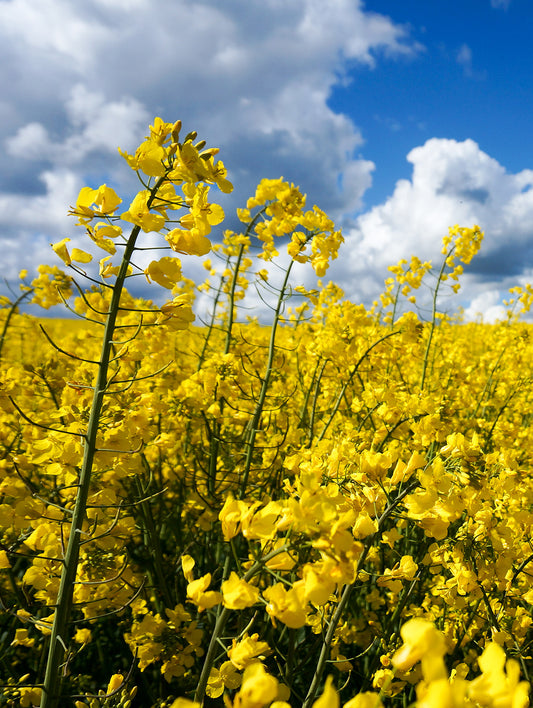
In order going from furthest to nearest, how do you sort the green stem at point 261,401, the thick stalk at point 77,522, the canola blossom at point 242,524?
the green stem at point 261,401, the thick stalk at point 77,522, the canola blossom at point 242,524

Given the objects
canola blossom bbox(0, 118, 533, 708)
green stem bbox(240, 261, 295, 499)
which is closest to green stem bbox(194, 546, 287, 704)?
canola blossom bbox(0, 118, 533, 708)

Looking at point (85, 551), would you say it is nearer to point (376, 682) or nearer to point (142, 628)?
point (142, 628)

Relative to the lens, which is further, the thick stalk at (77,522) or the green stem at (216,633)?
the thick stalk at (77,522)

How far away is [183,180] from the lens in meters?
1.27

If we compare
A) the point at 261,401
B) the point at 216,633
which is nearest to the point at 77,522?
the point at 216,633

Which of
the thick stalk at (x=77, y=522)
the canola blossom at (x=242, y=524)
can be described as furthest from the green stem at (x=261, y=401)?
the thick stalk at (x=77, y=522)

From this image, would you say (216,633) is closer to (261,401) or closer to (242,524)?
(242,524)

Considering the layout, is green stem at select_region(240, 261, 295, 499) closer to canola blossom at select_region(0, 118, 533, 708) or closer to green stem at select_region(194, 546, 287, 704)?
canola blossom at select_region(0, 118, 533, 708)

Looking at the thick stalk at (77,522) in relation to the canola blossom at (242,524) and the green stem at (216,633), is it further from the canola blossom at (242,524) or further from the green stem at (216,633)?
the green stem at (216,633)

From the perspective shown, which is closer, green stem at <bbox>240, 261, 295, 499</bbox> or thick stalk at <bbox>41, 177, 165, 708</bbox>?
thick stalk at <bbox>41, 177, 165, 708</bbox>

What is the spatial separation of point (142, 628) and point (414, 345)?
2.85 metres

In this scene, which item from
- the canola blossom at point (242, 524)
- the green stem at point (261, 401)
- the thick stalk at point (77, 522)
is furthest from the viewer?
the green stem at point (261, 401)

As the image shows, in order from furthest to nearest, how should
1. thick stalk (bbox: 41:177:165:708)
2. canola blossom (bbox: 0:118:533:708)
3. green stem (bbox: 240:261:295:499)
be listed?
green stem (bbox: 240:261:295:499)
thick stalk (bbox: 41:177:165:708)
canola blossom (bbox: 0:118:533:708)

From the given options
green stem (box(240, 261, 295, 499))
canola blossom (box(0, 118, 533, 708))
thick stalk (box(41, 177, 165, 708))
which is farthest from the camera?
green stem (box(240, 261, 295, 499))
